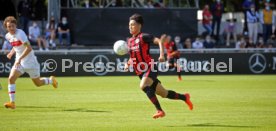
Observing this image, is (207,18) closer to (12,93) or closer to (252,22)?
(252,22)

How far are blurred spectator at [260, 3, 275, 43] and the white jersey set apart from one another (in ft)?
67.3

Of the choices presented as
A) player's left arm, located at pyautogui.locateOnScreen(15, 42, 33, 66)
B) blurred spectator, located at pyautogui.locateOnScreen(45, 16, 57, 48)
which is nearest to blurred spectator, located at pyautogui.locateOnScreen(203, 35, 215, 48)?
blurred spectator, located at pyautogui.locateOnScreen(45, 16, 57, 48)

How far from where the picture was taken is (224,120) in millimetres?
12211

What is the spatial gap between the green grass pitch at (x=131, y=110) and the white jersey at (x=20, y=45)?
1.11 metres

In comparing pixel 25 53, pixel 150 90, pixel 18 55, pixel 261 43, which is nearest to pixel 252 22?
pixel 261 43

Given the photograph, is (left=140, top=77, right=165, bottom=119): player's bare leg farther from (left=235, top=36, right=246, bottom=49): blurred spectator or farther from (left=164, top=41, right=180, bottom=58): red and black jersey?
(left=235, top=36, right=246, bottom=49): blurred spectator

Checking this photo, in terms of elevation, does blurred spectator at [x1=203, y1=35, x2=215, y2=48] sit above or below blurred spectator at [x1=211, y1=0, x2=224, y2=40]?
below

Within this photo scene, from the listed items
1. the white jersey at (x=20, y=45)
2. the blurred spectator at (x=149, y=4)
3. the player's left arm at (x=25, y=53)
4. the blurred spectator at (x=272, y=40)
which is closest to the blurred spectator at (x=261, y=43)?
the blurred spectator at (x=272, y=40)

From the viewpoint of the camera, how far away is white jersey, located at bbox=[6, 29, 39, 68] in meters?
14.6

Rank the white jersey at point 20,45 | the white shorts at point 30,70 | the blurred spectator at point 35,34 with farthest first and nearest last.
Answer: the blurred spectator at point 35,34 → the white shorts at point 30,70 → the white jersey at point 20,45

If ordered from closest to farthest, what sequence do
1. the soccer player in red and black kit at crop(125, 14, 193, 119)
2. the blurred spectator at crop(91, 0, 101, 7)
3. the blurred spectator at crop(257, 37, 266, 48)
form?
the soccer player in red and black kit at crop(125, 14, 193, 119)
the blurred spectator at crop(91, 0, 101, 7)
the blurred spectator at crop(257, 37, 266, 48)

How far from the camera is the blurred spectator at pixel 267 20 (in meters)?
33.0

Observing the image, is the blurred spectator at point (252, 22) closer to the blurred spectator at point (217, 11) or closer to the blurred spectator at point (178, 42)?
the blurred spectator at point (217, 11)

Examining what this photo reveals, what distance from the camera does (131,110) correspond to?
557 inches
